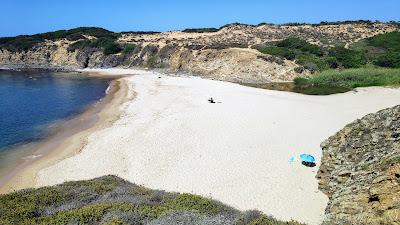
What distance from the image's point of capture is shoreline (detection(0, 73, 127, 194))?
20.8 metres

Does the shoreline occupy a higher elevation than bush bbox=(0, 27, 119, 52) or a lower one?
lower

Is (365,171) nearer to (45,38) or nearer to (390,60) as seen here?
(390,60)

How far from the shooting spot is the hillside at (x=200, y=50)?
192 feet

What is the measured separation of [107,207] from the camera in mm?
10477

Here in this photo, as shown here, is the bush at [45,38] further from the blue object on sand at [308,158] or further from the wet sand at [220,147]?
the blue object on sand at [308,158]

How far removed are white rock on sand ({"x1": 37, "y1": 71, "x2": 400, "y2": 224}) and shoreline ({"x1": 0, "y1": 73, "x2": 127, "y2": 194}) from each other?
0.84 meters

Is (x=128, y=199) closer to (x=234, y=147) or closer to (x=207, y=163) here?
(x=207, y=163)

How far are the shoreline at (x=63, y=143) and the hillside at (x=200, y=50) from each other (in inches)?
926

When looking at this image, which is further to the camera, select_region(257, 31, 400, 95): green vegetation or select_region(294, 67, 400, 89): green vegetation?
select_region(257, 31, 400, 95): green vegetation

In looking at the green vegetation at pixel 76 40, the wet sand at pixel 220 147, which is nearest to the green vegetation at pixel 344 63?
the wet sand at pixel 220 147

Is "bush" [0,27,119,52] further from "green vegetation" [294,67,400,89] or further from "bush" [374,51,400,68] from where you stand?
"bush" [374,51,400,68]

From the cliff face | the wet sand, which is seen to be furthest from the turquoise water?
the cliff face

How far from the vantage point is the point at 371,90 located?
141 ft

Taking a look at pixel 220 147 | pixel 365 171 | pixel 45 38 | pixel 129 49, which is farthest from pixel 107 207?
pixel 45 38
